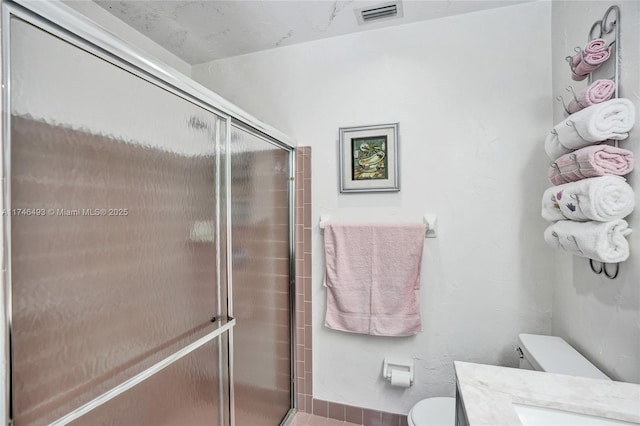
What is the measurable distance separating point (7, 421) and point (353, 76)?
1879 millimetres

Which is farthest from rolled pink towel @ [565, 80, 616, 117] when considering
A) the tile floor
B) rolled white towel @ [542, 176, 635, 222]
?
the tile floor

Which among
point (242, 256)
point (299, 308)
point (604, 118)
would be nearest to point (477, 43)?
point (604, 118)

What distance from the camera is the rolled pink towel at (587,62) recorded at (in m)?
1.05

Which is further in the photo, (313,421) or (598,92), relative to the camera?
(313,421)

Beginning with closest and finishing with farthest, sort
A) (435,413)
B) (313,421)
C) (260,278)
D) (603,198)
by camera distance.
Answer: (603,198) < (435,413) < (260,278) < (313,421)

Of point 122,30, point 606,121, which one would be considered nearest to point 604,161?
point 606,121

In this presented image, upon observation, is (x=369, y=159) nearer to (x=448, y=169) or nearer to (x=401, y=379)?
(x=448, y=169)

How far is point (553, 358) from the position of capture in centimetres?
118

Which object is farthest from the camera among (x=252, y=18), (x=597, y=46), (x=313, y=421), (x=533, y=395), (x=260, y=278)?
(x=313, y=421)

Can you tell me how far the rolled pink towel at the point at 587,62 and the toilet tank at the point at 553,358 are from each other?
1.08m

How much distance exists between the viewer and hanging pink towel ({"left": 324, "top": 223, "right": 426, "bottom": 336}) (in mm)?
1635

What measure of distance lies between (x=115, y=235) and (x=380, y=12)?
1.63 m

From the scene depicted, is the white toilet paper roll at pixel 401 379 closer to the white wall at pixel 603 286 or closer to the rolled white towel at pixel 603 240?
the white wall at pixel 603 286

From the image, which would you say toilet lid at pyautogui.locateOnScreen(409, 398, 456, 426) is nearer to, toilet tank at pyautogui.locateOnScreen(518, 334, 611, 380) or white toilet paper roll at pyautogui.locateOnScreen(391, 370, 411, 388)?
white toilet paper roll at pyautogui.locateOnScreen(391, 370, 411, 388)
